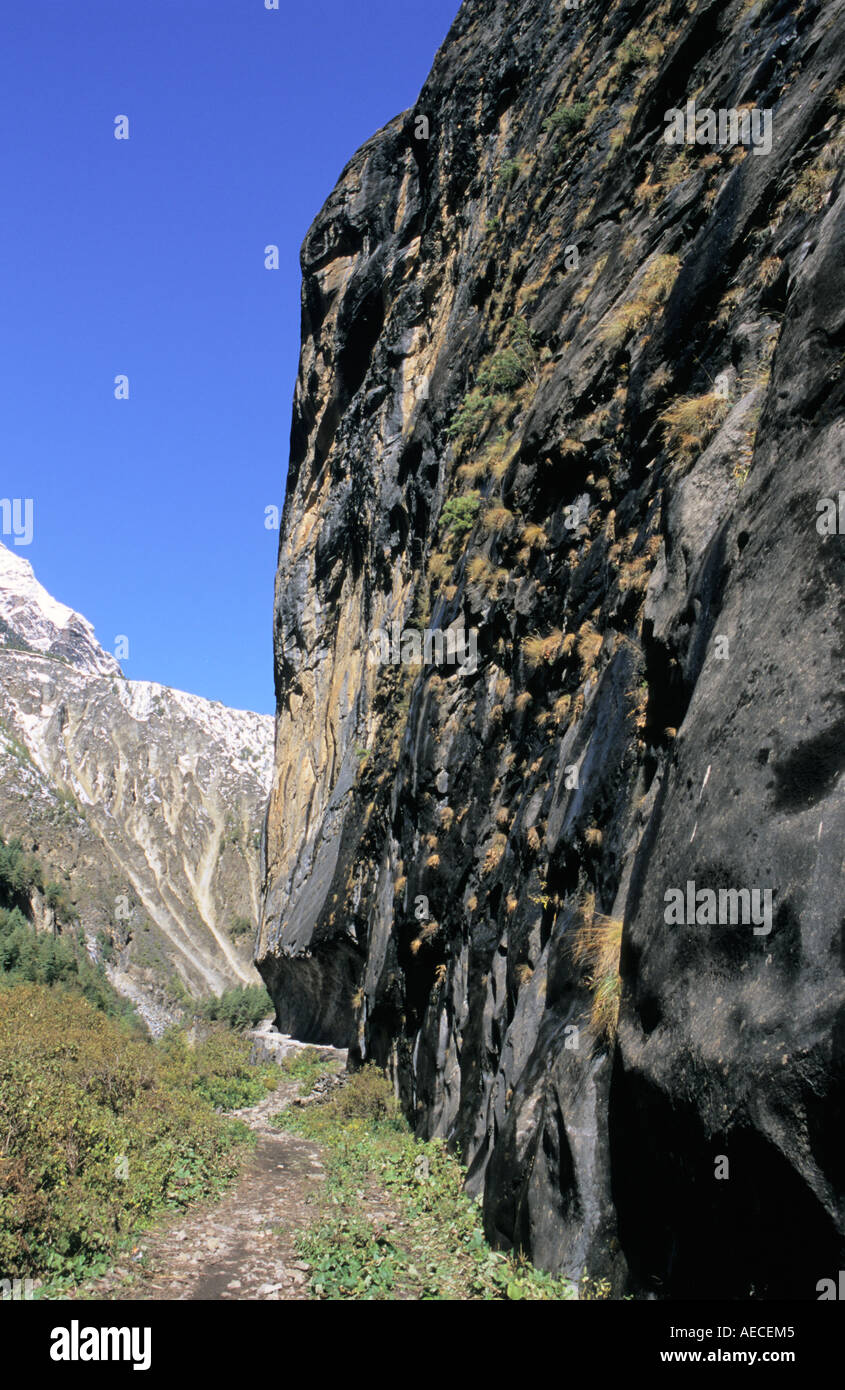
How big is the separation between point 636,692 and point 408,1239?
564 centimetres

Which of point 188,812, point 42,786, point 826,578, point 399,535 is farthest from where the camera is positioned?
point 188,812

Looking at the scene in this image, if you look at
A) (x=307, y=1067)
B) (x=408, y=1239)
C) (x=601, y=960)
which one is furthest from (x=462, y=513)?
(x=307, y=1067)

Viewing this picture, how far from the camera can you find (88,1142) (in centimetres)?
857

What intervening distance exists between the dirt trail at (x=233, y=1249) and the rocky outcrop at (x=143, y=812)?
2992 inches

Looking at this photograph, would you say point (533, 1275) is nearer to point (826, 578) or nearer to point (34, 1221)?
point (34, 1221)

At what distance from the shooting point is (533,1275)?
5.45 meters

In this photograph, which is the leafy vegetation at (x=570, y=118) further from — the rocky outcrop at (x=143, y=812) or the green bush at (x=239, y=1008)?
the rocky outcrop at (x=143, y=812)

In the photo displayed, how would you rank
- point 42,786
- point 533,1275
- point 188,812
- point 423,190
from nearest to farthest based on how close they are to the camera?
point 533,1275, point 423,190, point 42,786, point 188,812

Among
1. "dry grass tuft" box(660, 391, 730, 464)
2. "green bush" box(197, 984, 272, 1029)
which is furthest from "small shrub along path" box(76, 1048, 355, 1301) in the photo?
"green bush" box(197, 984, 272, 1029)

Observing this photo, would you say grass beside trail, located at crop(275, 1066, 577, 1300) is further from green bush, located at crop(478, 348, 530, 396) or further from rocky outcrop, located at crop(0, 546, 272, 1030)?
rocky outcrop, located at crop(0, 546, 272, 1030)

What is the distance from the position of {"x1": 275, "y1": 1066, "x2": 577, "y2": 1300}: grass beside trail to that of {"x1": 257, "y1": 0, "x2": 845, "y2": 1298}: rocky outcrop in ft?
1.09

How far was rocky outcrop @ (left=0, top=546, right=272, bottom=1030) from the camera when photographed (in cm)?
10000

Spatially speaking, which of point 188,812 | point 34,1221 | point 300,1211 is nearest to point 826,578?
point 34,1221
